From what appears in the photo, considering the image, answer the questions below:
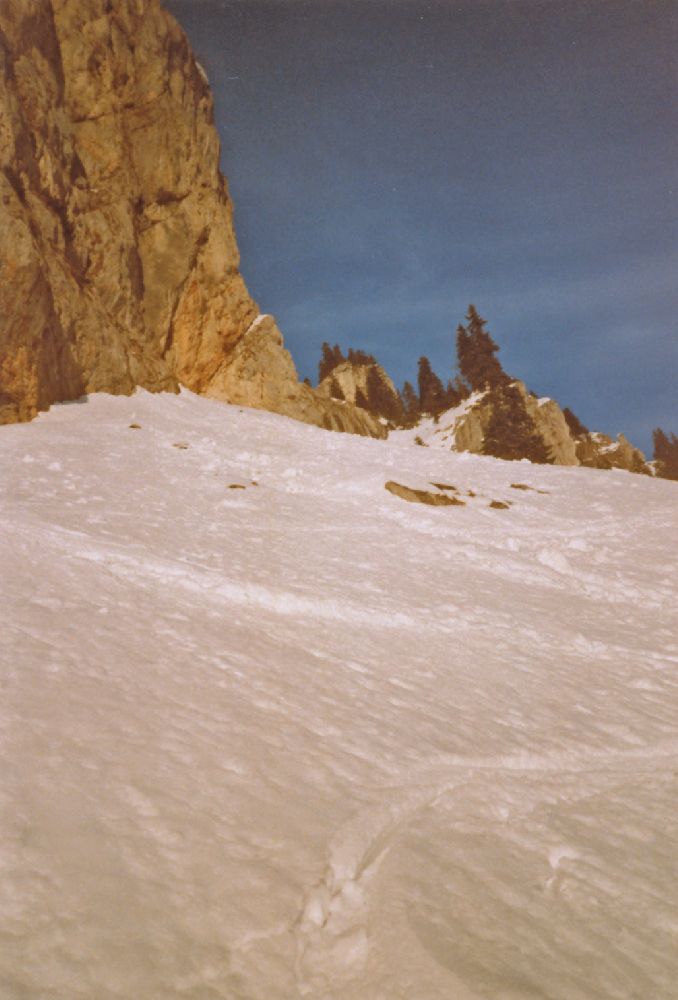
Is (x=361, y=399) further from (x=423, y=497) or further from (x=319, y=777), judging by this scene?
(x=319, y=777)

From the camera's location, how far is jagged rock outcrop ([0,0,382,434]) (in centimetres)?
2120

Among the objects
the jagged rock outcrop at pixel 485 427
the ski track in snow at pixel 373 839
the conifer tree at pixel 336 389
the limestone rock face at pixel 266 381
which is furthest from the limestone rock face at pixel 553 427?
the ski track in snow at pixel 373 839

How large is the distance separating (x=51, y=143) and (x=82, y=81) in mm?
9343

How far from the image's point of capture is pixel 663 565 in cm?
980

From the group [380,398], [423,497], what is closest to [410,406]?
[380,398]

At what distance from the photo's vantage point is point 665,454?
86938 millimetres

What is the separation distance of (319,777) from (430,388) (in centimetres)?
7533

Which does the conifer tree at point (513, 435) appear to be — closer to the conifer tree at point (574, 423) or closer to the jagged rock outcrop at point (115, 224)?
the jagged rock outcrop at point (115, 224)

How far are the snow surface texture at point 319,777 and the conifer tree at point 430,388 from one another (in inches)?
2704

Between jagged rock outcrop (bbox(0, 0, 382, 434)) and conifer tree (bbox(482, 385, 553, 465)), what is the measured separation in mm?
12410

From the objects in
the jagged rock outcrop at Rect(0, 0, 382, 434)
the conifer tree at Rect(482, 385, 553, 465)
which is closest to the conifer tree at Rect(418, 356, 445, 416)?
the conifer tree at Rect(482, 385, 553, 465)

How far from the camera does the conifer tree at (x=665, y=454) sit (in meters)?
82.6

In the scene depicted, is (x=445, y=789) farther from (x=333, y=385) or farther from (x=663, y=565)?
(x=333, y=385)

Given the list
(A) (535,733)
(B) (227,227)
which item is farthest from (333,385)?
(A) (535,733)
